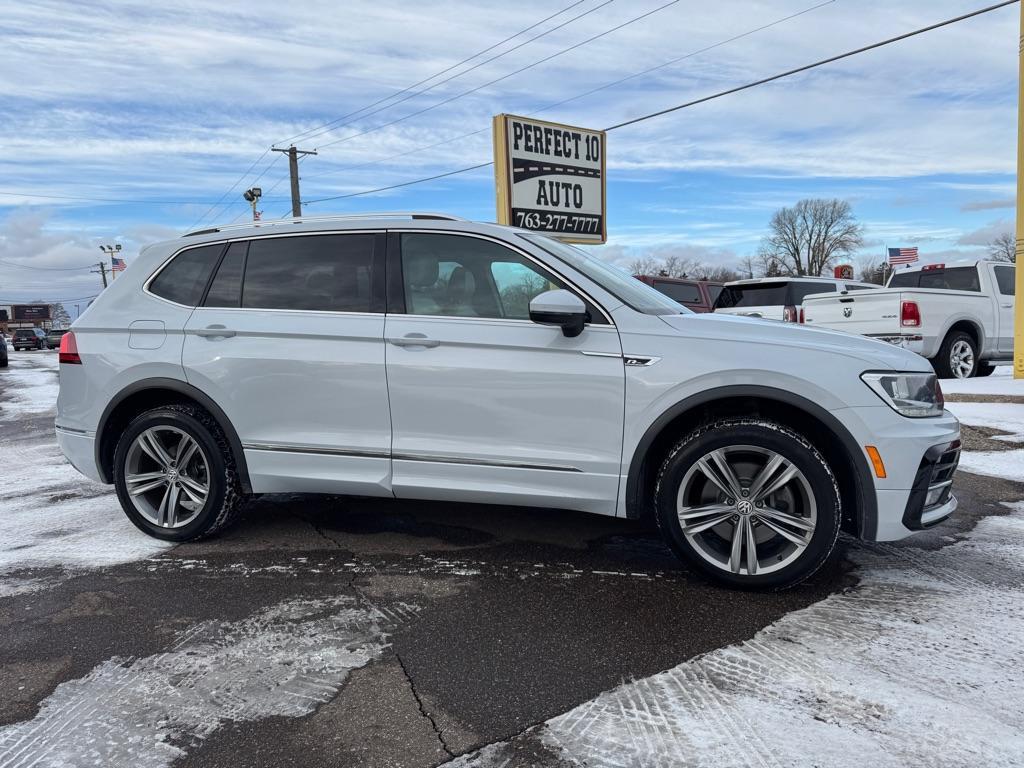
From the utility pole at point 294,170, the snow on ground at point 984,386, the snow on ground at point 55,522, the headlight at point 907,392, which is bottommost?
the snow on ground at point 55,522

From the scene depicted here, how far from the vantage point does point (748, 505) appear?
3.26 m

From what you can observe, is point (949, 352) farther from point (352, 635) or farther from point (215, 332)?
point (352, 635)

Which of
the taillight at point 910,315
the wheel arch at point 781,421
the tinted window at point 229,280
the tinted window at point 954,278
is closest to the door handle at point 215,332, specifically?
the tinted window at point 229,280

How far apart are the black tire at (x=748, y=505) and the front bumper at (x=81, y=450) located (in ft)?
11.0

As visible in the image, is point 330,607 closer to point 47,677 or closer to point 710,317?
point 47,677

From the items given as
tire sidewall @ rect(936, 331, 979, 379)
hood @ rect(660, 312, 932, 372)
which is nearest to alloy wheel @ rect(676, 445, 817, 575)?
hood @ rect(660, 312, 932, 372)

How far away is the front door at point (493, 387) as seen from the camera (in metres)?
3.45

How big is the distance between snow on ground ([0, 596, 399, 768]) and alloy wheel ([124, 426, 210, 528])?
128 centimetres

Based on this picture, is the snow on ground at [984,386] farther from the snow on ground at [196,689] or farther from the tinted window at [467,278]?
the snow on ground at [196,689]

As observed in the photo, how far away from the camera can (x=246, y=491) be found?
409cm

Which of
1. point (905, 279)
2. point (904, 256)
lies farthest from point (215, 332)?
point (904, 256)

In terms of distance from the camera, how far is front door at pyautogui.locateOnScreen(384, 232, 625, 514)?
345 centimetres

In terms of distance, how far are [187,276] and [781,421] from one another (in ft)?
11.3

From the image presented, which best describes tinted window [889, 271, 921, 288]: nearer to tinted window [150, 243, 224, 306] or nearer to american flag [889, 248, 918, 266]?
tinted window [150, 243, 224, 306]
